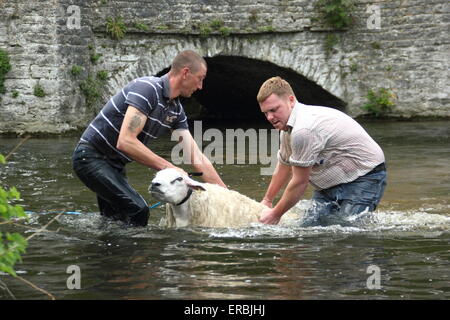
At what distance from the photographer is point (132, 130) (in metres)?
7.12

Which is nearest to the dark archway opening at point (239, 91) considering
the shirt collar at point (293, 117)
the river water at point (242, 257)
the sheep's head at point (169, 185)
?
the river water at point (242, 257)

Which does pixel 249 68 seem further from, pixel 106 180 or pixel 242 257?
pixel 242 257

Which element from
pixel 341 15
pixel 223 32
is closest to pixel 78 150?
pixel 223 32

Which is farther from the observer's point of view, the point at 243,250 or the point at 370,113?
the point at 370,113

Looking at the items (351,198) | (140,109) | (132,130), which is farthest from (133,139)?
(351,198)

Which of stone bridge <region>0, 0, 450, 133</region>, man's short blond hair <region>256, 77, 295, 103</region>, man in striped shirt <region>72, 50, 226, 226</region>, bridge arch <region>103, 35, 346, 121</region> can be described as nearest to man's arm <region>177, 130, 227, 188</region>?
man in striped shirt <region>72, 50, 226, 226</region>

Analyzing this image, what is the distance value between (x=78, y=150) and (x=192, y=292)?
2.25 meters

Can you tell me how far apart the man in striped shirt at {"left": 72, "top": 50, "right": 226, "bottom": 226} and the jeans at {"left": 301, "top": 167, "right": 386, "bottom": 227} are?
1.51 metres

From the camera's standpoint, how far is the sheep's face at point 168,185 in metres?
7.18

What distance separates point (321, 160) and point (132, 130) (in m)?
1.67

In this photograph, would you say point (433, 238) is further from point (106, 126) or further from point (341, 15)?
point (341, 15)

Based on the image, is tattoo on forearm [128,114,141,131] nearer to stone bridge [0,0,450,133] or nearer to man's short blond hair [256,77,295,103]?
man's short blond hair [256,77,295,103]

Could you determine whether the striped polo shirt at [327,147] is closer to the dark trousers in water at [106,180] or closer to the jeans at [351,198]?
the jeans at [351,198]

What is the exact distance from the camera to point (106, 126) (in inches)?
293
